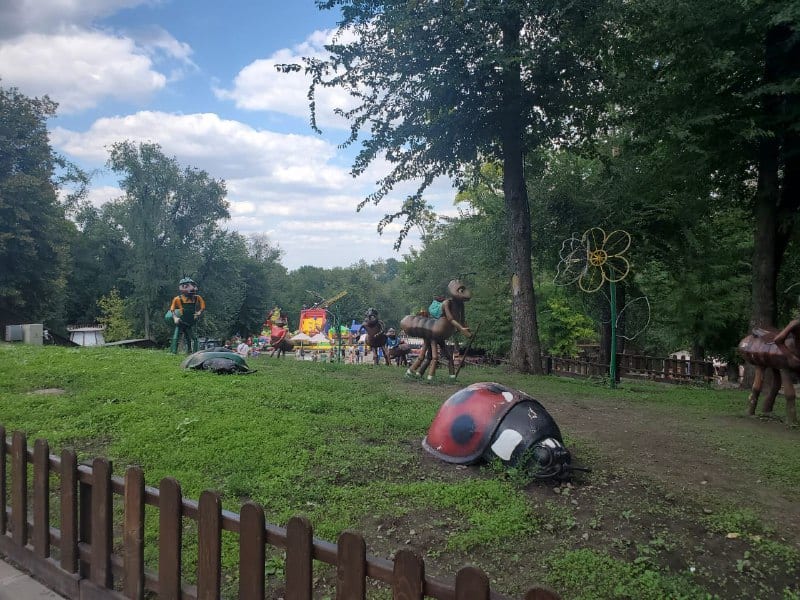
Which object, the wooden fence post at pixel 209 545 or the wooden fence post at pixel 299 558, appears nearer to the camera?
the wooden fence post at pixel 299 558

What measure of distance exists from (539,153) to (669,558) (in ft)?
49.4

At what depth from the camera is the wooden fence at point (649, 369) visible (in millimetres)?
18469

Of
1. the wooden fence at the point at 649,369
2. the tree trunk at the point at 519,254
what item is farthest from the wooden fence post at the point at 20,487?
the wooden fence at the point at 649,369

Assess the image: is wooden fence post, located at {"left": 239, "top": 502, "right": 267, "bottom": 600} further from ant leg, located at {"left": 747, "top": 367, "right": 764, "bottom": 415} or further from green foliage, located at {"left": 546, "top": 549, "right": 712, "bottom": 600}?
ant leg, located at {"left": 747, "top": 367, "right": 764, "bottom": 415}

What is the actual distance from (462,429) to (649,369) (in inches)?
676

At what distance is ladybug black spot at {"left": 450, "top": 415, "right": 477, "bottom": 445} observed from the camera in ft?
17.4

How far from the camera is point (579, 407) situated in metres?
8.91

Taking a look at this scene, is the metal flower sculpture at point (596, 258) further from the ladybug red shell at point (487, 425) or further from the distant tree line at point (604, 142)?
the ladybug red shell at point (487, 425)

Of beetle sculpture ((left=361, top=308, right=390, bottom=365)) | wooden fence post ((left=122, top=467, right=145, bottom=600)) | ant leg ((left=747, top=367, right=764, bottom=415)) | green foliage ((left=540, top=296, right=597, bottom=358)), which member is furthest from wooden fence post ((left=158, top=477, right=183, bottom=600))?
green foliage ((left=540, top=296, right=597, bottom=358))

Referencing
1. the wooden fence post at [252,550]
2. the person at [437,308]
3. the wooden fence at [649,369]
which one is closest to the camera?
the wooden fence post at [252,550]

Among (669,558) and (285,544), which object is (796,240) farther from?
(285,544)

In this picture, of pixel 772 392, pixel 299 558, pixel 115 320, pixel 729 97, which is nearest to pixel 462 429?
pixel 299 558

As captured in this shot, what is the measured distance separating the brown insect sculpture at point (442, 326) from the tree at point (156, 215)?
3236cm

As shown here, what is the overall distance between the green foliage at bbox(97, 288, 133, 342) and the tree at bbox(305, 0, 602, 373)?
3046cm
